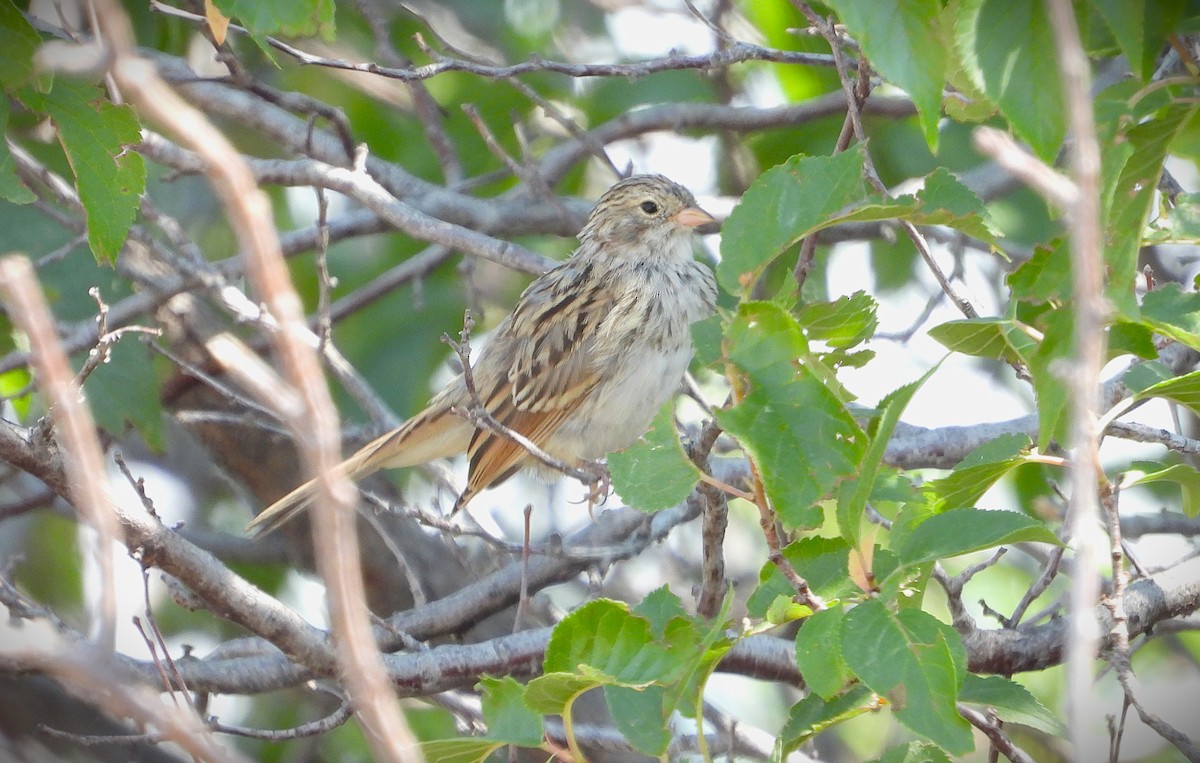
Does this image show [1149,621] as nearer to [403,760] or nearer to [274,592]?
[403,760]

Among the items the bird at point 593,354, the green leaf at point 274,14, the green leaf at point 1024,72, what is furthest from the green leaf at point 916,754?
the bird at point 593,354

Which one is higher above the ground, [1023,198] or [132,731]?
[1023,198]

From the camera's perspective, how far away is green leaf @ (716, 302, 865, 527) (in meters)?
2.06

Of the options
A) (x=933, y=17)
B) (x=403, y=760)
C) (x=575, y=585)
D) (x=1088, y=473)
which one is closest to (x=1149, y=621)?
(x=933, y=17)

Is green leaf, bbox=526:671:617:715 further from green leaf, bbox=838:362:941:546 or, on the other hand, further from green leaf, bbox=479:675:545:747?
green leaf, bbox=838:362:941:546

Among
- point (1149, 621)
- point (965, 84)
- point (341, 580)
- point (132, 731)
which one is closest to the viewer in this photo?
point (341, 580)

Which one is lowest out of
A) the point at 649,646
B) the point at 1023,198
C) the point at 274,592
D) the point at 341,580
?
the point at 341,580

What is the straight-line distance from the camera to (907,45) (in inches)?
78.2

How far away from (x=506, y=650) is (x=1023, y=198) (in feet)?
9.77

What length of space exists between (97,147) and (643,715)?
180cm

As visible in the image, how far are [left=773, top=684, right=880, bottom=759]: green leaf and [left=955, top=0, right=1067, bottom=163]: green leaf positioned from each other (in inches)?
38.4

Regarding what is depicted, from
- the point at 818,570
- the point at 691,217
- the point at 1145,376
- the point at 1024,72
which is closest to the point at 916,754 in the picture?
the point at 818,570

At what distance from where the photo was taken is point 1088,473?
3.96 ft

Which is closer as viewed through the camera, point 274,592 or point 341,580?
point 341,580
